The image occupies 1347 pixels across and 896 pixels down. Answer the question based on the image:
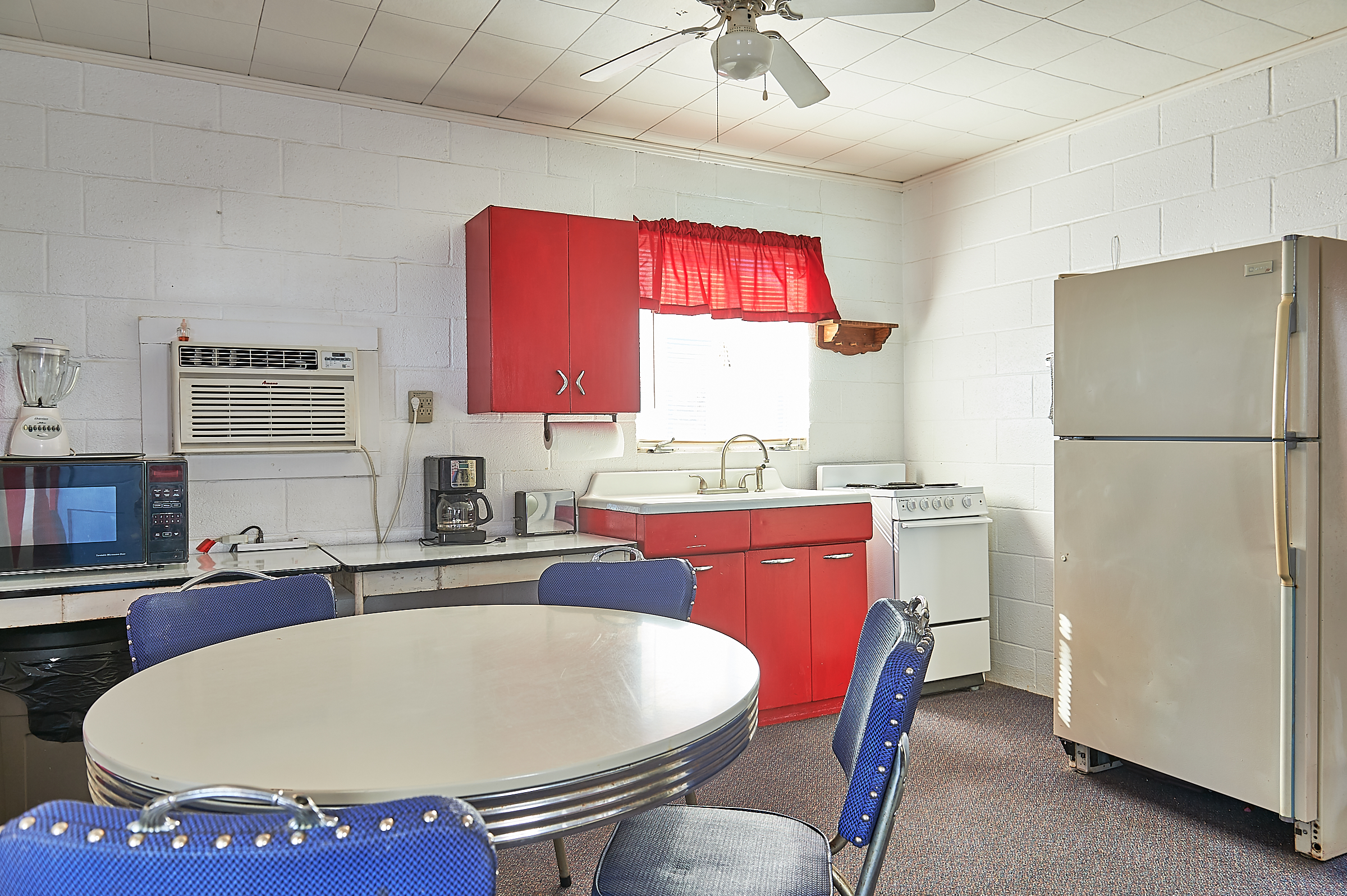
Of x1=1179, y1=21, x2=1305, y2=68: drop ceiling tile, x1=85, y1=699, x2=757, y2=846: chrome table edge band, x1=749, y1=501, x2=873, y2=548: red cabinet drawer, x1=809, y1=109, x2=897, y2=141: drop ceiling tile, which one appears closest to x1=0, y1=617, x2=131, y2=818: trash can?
x1=85, y1=699, x2=757, y2=846: chrome table edge band

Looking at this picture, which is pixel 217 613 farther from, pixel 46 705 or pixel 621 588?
pixel 621 588

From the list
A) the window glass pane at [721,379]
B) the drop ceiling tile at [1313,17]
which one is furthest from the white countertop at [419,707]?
the drop ceiling tile at [1313,17]

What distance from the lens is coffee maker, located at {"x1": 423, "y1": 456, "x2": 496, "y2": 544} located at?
3.62 metres

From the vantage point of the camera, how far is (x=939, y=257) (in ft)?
16.2

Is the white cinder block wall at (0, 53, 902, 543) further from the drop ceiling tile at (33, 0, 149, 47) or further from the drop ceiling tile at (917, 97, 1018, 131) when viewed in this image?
the drop ceiling tile at (917, 97, 1018, 131)

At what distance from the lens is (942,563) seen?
13.9ft

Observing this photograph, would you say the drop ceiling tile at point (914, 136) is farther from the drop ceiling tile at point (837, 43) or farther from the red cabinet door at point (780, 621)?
the red cabinet door at point (780, 621)

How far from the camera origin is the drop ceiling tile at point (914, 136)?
4211mm

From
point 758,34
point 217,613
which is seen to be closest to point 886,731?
point 217,613

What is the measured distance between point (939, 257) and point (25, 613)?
14.1 feet

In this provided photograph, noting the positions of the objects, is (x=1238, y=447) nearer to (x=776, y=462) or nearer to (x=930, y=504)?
(x=930, y=504)

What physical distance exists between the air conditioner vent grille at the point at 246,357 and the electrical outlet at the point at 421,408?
45 centimetres

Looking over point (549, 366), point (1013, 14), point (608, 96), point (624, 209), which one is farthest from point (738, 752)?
point (624, 209)

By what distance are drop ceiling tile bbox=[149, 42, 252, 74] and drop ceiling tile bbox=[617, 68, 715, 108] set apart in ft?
4.69
